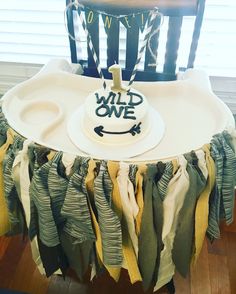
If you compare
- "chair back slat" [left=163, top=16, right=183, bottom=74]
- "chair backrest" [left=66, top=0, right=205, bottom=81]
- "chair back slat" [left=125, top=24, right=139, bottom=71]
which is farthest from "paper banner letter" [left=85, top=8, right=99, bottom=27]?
"chair back slat" [left=163, top=16, right=183, bottom=74]

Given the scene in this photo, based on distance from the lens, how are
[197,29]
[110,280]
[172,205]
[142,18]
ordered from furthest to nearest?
[110,280] → [197,29] → [142,18] → [172,205]

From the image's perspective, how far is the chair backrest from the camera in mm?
934

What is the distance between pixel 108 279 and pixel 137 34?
870 mm

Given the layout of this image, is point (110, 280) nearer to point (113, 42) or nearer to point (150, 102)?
point (150, 102)

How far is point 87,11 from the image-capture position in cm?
92

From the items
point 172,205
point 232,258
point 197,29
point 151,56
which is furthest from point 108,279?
point 197,29

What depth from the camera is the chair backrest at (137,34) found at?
934mm

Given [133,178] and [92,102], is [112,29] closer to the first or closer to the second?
[92,102]

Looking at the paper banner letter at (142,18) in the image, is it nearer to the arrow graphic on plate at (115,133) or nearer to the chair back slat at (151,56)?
the chair back slat at (151,56)

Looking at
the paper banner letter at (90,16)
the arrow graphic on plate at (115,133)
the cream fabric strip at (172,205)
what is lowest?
the cream fabric strip at (172,205)

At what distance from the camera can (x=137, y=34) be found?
1012 millimetres

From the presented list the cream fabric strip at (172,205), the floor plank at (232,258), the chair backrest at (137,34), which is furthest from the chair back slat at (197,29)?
the floor plank at (232,258)

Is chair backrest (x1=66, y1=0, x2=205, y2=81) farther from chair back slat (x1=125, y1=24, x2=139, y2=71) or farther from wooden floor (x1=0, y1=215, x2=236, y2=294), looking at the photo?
wooden floor (x1=0, y1=215, x2=236, y2=294)

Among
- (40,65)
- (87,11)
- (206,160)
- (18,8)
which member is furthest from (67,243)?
(18,8)
